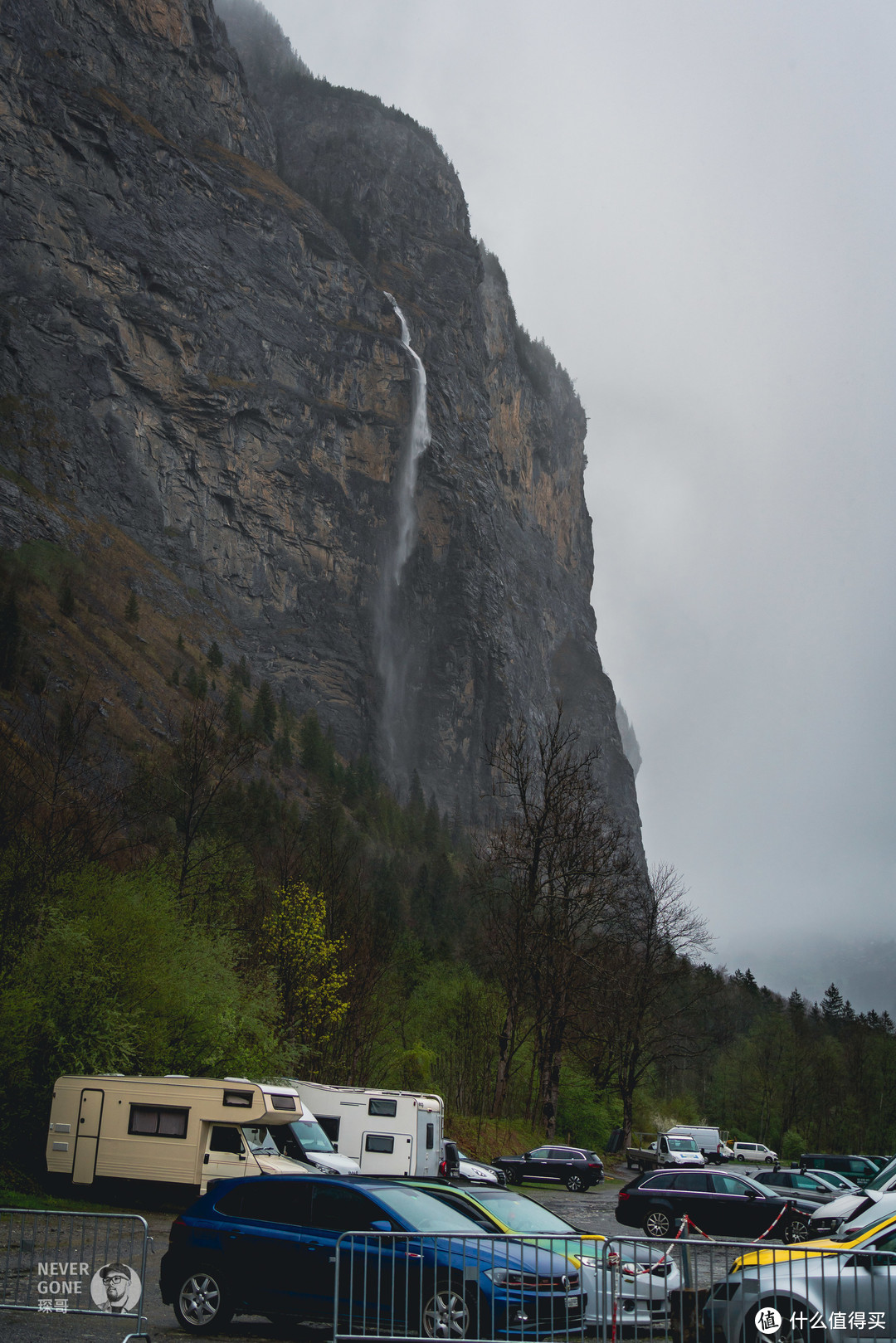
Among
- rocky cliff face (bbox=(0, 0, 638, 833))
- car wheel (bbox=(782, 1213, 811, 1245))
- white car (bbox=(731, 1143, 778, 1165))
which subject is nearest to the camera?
car wheel (bbox=(782, 1213, 811, 1245))

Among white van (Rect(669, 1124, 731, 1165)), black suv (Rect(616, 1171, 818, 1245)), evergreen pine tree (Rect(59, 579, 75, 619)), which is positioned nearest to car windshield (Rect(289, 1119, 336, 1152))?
black suv (Rect(616, 1171, 818, 1245))

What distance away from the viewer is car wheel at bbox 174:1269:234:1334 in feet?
34.9

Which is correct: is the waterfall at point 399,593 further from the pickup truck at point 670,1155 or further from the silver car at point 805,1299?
the silver car at point 805,1299

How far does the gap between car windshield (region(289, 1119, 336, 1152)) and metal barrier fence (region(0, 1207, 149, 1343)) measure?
1139 cm

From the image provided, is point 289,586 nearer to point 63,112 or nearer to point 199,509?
point 199,509

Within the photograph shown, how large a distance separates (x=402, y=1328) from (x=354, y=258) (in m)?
174

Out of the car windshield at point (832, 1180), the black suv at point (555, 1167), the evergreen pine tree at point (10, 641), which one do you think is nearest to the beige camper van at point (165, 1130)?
the car windshield at point (832, 1180)

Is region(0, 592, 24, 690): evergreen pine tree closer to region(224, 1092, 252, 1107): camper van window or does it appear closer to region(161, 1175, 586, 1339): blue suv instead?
region(224, 1092, 252, 1107): camper van window

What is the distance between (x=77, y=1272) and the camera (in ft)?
33.3

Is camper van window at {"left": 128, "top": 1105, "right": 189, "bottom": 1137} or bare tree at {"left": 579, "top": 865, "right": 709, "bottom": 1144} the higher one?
bare tree at {"left": 579, "top": 865, "right": 709, "bottom": 1144}

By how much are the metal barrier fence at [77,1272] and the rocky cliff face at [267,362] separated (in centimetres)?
9695

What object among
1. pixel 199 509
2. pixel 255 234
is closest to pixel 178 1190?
pixel 199 509

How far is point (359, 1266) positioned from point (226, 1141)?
429 inches

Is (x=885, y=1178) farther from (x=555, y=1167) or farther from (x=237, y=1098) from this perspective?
(x=555, y=1167)
